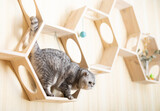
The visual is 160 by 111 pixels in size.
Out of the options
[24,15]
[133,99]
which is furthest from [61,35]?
[133,99]

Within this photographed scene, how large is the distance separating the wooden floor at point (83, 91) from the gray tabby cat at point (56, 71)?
12 centimetres

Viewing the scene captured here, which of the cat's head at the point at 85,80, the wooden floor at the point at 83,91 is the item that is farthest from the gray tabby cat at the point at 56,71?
the wooden floor at the point at 83,91

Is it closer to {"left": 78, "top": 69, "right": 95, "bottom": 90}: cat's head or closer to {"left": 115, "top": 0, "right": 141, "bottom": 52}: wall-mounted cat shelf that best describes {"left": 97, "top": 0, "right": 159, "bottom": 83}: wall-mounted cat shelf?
{"left": 115, "top": 0, "right": 141, "bottom": 52}: wall-mounted cat shelf

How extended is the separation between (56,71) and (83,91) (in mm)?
395

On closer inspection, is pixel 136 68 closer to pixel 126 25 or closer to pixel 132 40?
pixel 132 40

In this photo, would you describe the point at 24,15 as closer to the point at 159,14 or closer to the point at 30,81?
the point at 30,81

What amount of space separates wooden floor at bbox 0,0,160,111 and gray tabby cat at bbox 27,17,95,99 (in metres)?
0.12

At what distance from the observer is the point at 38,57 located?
1.28 m

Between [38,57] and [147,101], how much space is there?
1.33 m

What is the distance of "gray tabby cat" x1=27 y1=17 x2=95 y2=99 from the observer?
1261 mm

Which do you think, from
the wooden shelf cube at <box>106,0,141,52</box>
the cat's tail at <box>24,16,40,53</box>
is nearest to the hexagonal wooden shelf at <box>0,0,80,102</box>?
the cat's tail at <box>24,16,40,53</box>

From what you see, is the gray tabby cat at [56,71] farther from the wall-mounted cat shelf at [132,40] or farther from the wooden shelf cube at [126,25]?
the wooden shelf cube at [126,25]

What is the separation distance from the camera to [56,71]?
1.30 metres

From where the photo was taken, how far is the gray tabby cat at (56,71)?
1.26m
